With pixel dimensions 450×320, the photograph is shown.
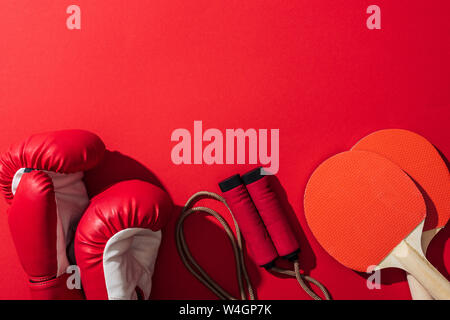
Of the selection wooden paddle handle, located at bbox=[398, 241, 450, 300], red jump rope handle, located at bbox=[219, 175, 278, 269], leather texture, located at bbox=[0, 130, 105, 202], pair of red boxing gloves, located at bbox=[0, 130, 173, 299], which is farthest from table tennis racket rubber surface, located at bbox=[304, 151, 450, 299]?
leather texture, located at bbox=[0, 130, 105, 202]

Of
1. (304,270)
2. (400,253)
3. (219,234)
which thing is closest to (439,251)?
(400,253)

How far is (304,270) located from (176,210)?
54cm

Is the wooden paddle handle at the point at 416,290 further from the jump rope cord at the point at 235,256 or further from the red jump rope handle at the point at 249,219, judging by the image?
the red jump rope handle at the point at 249,219

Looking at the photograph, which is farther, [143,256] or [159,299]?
[159,299]

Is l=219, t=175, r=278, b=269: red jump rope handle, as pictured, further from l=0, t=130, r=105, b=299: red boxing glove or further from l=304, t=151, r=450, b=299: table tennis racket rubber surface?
l=0, t=130, r=105, b=299: red boxing glove

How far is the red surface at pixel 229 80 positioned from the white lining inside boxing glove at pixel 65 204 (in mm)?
111

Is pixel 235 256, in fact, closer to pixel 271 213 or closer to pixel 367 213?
pixel 271 213

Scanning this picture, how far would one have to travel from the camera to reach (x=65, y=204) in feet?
3.40

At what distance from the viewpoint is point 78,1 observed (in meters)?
1.18

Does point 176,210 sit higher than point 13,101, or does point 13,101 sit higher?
point 13,101

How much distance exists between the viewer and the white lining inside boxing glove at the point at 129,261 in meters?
0.94

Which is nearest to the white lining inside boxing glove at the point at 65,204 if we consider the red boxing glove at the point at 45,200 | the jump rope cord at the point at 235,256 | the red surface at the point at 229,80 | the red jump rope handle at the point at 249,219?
the red boxing glove at the point at 45,200

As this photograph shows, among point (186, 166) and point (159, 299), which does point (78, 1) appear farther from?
point (159, 299)
